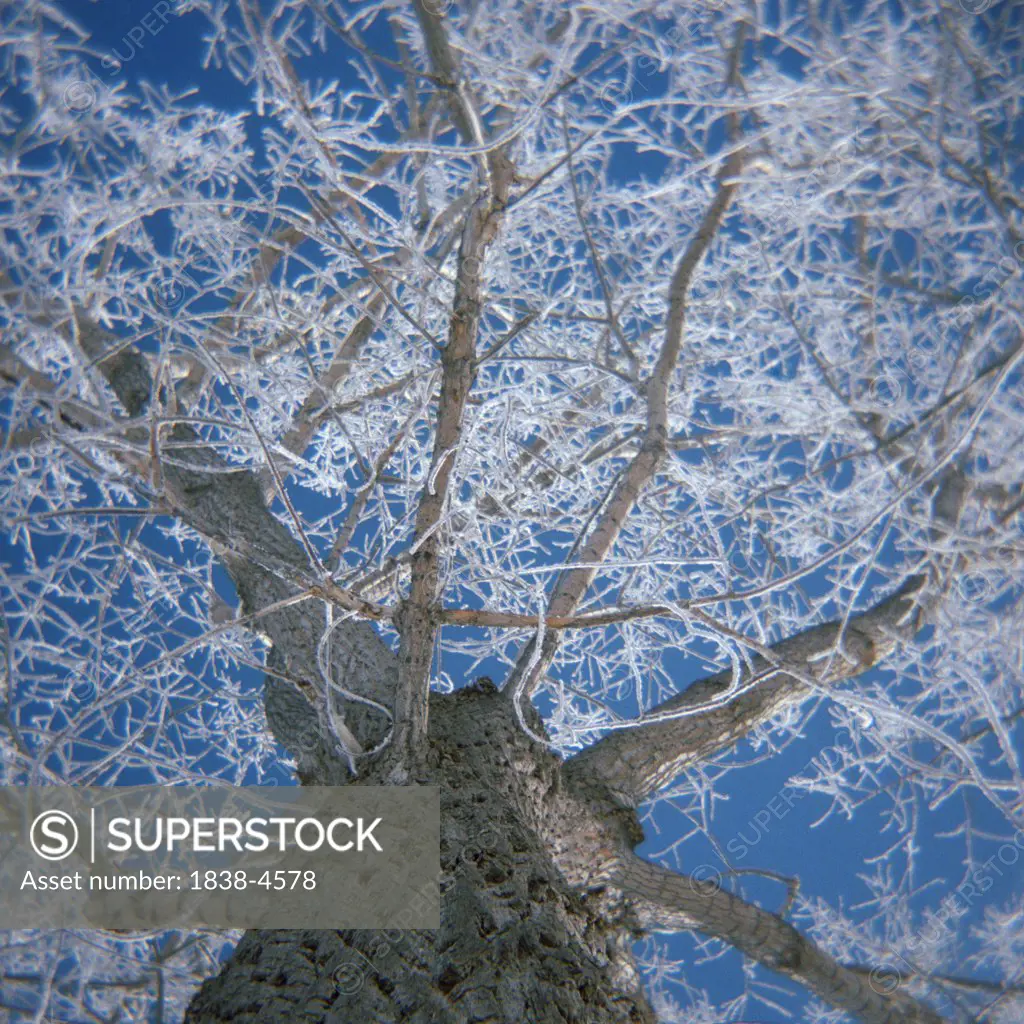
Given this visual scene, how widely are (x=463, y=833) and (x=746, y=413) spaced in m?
1.48

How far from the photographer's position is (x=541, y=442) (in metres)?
2.23

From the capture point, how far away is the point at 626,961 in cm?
147

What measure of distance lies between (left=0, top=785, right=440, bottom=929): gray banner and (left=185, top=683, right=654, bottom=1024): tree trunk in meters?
0.03

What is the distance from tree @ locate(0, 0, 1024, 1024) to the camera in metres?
1.09

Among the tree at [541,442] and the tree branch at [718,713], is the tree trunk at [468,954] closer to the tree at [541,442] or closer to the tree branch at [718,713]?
the tree at [541,442]

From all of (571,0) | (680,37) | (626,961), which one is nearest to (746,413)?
(680,37)

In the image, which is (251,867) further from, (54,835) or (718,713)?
(718,713)

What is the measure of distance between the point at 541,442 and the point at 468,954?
4.69 ft

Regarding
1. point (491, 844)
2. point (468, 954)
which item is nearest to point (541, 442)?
point (491, 844)

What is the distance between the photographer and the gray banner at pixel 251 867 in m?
1.15

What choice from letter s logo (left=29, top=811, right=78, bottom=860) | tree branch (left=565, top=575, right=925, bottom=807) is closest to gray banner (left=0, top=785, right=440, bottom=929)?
letter s logo (left=29, top=811, right=78, bottom=860)

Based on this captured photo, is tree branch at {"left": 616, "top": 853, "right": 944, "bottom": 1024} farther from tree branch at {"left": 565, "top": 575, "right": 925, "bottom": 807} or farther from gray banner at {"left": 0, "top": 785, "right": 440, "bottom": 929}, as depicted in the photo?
gray banner at {"left": 0, "top": 785, "right": 440, "bottom": 929}

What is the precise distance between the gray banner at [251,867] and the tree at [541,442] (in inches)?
1.9

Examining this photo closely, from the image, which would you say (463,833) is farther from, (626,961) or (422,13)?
(422,13)
